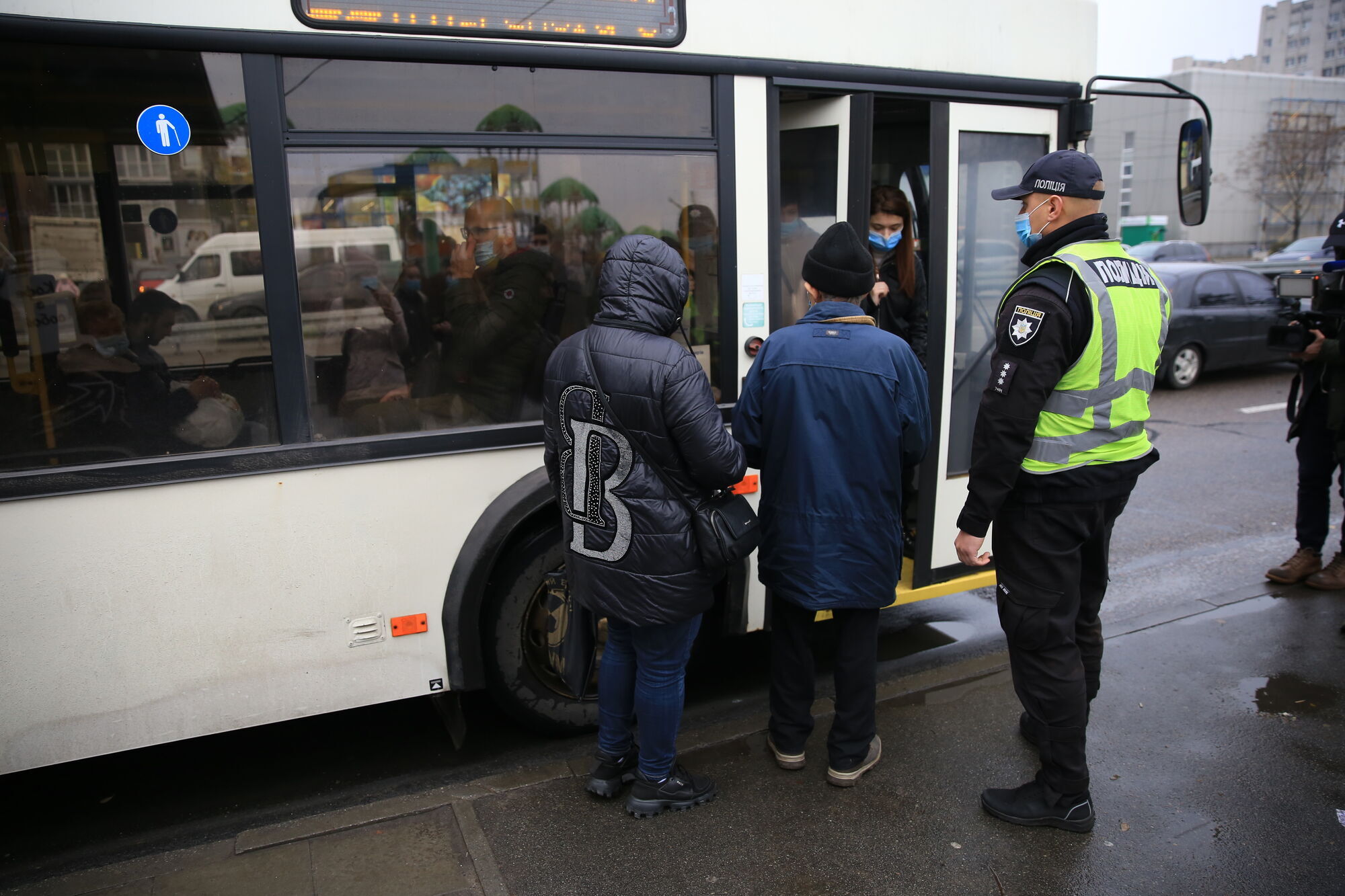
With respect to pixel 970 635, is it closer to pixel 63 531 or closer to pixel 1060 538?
pixel 1060 538

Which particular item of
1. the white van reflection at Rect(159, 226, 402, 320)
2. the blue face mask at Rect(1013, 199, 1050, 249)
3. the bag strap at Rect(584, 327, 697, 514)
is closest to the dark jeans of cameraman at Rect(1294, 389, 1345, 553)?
the blue face mask at Rect(1013, 199, 1050, 249)

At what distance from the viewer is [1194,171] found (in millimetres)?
4242

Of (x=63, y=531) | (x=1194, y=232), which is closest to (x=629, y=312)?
(x=63, y=531)

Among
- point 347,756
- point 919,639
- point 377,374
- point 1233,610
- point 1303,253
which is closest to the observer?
point 377,374

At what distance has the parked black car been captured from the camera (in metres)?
11.7

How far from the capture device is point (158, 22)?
272 cm

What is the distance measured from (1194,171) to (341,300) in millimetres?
3692

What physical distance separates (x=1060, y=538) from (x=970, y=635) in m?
2.01

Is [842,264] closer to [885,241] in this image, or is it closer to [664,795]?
[885,241]

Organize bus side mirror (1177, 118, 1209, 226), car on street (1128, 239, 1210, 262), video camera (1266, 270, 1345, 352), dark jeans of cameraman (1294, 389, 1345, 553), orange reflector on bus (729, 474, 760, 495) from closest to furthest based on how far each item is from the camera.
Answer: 1. orange reflector on bus (729, 474, 760, 495)
2. bus side mirror (1177, 118, 1209, 226)
3. video camera (1266, 270, 1345, 352)
4. dark jeans of cameraman (1294, 389, 1345, 553)
5. car on street (1128, 239, 1210, 262)

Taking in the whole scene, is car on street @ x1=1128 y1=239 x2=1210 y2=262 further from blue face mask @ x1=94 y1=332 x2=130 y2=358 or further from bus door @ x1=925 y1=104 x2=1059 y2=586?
blue face mask @ x1=94 y1=332 x2=130 y2=358

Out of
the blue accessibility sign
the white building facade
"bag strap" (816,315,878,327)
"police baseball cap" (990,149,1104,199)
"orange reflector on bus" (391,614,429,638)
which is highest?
the white building facade

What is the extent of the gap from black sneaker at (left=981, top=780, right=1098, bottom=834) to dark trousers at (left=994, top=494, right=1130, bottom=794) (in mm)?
42

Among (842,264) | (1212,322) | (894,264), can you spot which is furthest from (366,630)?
(1212,322)
